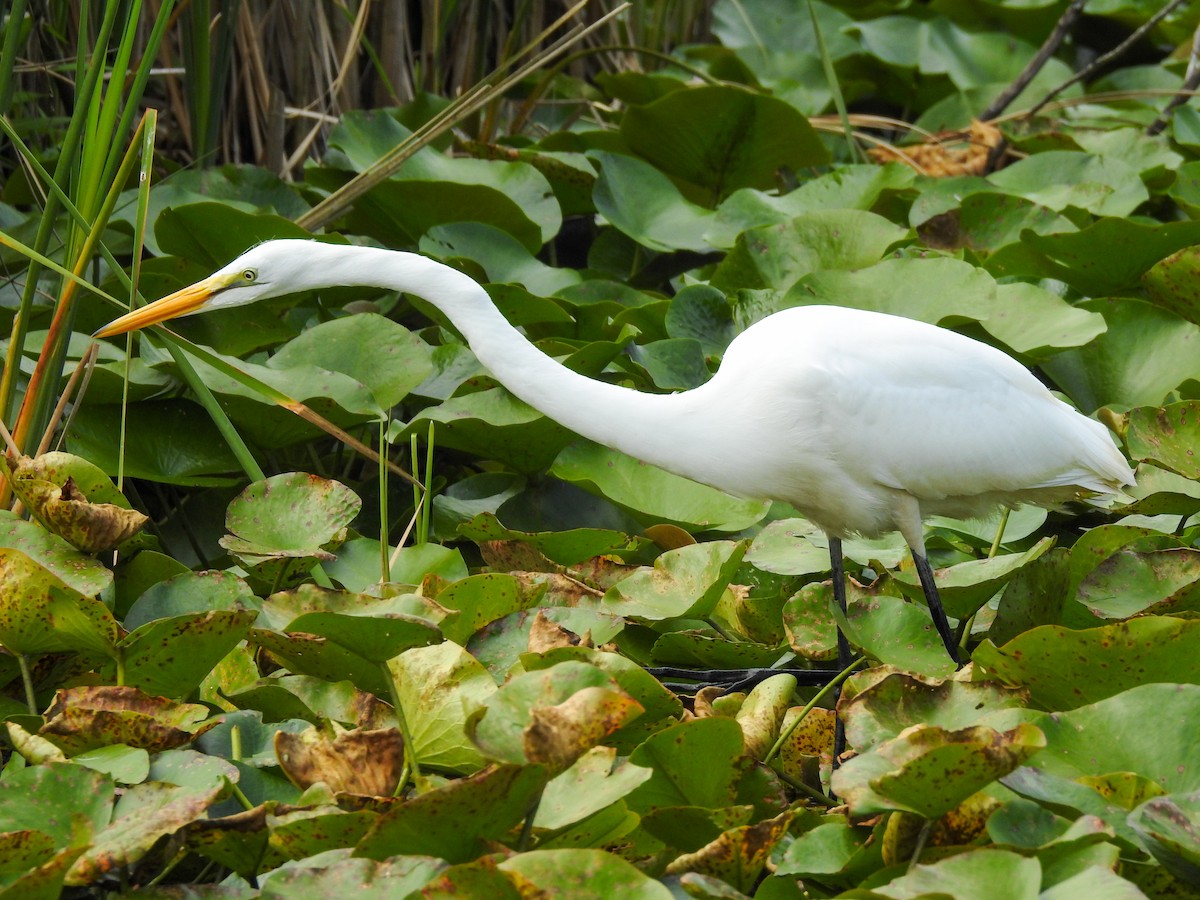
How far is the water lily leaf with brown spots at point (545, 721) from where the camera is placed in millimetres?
1358

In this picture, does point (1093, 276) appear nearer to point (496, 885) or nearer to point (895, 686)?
point (895, 686)

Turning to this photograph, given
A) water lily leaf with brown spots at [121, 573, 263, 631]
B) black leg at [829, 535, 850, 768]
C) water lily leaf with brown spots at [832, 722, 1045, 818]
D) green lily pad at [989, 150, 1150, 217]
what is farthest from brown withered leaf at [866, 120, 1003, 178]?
water lily leaf with brown spots at [832, 722, 1045, 818]

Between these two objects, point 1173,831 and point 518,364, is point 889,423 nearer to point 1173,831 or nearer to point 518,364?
point 518,364

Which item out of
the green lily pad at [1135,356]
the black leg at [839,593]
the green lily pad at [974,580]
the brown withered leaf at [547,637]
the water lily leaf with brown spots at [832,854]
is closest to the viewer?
the water lily leaf with brown spots at [832,854]

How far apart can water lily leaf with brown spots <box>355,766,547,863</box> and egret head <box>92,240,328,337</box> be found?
955 millimetres

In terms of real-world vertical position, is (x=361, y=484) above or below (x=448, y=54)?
below

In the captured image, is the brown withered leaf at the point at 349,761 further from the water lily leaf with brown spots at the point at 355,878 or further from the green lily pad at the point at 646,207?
the green lily pad at the point at 646,207

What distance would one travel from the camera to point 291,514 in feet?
7.06

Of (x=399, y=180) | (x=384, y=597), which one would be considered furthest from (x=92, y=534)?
(x=399, y=180)

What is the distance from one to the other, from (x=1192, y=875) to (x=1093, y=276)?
1.99m

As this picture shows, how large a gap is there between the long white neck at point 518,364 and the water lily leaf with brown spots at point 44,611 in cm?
63

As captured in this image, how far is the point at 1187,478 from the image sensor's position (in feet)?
7.77

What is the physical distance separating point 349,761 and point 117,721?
28 centimetres

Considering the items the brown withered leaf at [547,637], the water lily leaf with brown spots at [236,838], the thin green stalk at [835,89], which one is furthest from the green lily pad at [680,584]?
the thin green stalk at [835,89]
